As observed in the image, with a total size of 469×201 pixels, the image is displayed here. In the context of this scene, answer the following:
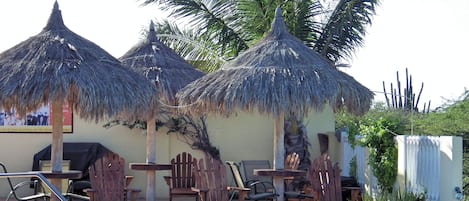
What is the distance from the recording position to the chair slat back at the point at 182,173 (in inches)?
488

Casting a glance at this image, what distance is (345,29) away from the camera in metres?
14.6

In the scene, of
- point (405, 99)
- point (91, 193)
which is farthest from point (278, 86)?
point (405, 99)

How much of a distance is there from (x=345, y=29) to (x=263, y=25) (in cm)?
159

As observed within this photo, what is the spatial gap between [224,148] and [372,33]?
3.74 meters

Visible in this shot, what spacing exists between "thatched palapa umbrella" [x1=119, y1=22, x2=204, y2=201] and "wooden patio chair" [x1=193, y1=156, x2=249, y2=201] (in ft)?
6.24

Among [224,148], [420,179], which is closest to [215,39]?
[224,148]

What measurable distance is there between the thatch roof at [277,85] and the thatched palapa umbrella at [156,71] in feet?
3.68

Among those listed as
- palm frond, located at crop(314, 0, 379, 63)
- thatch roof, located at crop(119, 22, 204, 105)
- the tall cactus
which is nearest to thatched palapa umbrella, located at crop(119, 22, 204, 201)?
thatch roof, located at crop(119, 22, 204, 105)

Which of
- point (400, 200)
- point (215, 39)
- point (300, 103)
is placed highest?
point (215, 39)

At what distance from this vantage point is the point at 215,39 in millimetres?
15367

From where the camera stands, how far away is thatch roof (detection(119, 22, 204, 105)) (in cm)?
1198

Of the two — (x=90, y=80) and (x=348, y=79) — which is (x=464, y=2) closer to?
(x=348, y=79)

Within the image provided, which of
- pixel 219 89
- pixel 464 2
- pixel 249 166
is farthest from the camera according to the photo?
pixel 464 2

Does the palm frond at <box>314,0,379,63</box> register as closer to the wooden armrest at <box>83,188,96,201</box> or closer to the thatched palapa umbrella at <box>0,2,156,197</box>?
the thatched palapa umbrella at <box>0,2,156,197</box>
